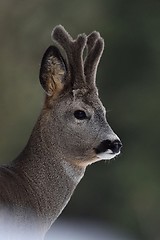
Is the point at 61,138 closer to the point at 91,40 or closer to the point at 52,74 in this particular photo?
the point at 52,74

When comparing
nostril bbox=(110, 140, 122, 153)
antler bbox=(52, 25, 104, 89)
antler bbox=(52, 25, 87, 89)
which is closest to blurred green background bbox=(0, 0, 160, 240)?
antler bbox=(52, 25, 104, 89)

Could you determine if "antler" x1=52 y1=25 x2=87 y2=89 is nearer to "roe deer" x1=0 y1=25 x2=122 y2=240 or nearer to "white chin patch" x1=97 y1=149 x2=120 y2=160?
"roe deer" x1=0 y1=25 x2=122 y2=240

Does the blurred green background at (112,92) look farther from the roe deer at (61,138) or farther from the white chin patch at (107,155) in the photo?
the white chin patch at (107,155)

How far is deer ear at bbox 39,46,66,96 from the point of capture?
31.4 ft

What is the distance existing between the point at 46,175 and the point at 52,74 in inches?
25.5

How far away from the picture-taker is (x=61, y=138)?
952cm

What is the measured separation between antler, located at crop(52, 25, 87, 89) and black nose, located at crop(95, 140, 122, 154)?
1.42ft

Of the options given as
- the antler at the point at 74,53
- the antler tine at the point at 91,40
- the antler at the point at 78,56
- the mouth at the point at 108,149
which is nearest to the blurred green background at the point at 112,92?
the antler tine at the point at 91,40

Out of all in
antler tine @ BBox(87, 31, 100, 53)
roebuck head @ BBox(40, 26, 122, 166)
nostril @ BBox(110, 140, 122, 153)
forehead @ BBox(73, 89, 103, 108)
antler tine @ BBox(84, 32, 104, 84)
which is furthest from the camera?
antler tine @ BBox(87, 31, 100, 53)

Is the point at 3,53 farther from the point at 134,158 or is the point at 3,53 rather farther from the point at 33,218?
the point at 33,218

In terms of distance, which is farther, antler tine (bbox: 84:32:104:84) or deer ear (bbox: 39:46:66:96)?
antler tine (bbox: 84:32:104:84)

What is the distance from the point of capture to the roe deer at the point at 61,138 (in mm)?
9352

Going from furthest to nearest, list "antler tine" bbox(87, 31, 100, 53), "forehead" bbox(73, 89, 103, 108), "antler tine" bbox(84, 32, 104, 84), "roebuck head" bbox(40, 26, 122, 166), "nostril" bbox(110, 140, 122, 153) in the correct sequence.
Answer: "antler tine" bbox(87, 31, 100, 53)
"antler tine" bbox(84, 32, 104, 84)
"forehead" bbox(73, 89, 103, 108)
"roebuck head" bbox(40, 26, 122, 166)
"nostril" bbox(110, 140, 122, 153)

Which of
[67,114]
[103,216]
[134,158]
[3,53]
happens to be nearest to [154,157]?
[134,158]
